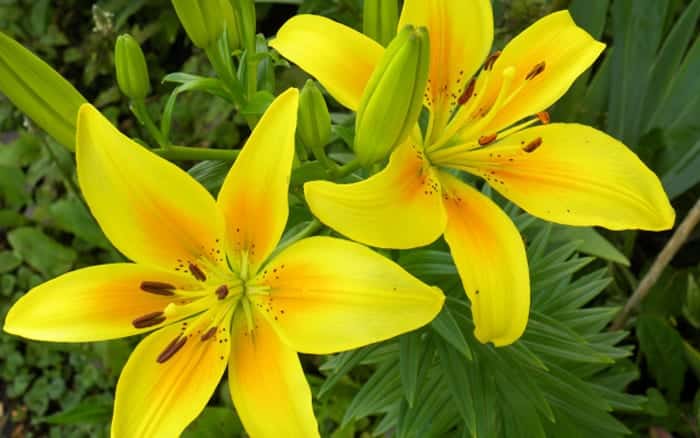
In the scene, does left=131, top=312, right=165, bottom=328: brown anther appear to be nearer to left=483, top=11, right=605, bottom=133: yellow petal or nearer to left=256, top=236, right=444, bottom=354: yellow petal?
left=256, top=236, right=444, bottom=354: yellow petal

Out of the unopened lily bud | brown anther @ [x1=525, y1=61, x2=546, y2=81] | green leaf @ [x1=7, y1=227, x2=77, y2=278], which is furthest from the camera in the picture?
green leaf @ [x1=7, y1=227, x2=77, y2=278]

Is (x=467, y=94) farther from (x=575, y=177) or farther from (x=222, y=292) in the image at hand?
(x=222, y=292)

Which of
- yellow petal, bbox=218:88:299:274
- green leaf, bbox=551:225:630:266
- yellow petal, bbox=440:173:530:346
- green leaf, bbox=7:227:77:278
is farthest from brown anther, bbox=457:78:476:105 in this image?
green leaf, bbox=7:227:77:278

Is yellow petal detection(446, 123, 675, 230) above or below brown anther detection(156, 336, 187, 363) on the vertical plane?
above

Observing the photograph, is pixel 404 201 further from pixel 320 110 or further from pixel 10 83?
pixel 10 83

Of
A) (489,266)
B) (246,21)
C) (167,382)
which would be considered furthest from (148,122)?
(489,266)

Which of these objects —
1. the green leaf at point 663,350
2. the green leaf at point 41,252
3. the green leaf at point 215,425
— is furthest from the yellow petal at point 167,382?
the green leaf at point 41,252

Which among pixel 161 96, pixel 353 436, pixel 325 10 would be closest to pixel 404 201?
pixel 353 436
